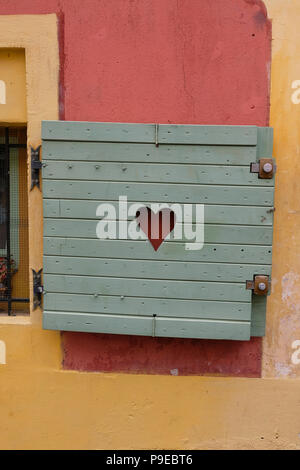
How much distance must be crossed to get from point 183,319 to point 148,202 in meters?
0.93

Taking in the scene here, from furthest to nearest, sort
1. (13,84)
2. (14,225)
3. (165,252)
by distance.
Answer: (14,225)
(13,84)
(165,252)

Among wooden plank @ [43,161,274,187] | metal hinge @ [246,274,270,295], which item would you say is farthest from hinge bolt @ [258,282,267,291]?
wooden plank @ [43,161,274,187]

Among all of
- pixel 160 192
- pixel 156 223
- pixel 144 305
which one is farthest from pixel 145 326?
pixel 160 192

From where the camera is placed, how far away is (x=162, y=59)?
298 centimetres

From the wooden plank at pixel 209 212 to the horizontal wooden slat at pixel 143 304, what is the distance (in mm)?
504

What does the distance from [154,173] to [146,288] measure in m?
0.87

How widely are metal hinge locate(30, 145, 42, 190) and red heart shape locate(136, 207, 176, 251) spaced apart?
867mm

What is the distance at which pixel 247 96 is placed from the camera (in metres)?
2.98

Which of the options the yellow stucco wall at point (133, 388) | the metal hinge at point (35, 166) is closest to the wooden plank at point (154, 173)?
the metal hinge at point (35, 166)

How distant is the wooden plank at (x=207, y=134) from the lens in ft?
9.30

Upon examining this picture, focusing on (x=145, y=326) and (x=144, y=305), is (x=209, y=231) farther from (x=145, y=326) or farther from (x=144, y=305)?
(x=145, y=326)

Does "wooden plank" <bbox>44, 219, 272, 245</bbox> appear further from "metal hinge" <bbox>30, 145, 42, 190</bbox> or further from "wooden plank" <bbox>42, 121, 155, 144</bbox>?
"wooden plank" <bbox>42, 121, 155, 144</bbox>

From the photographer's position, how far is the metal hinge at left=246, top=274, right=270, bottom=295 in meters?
2.90

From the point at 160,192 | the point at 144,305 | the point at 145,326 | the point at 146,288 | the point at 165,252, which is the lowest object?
the point at 145,326
